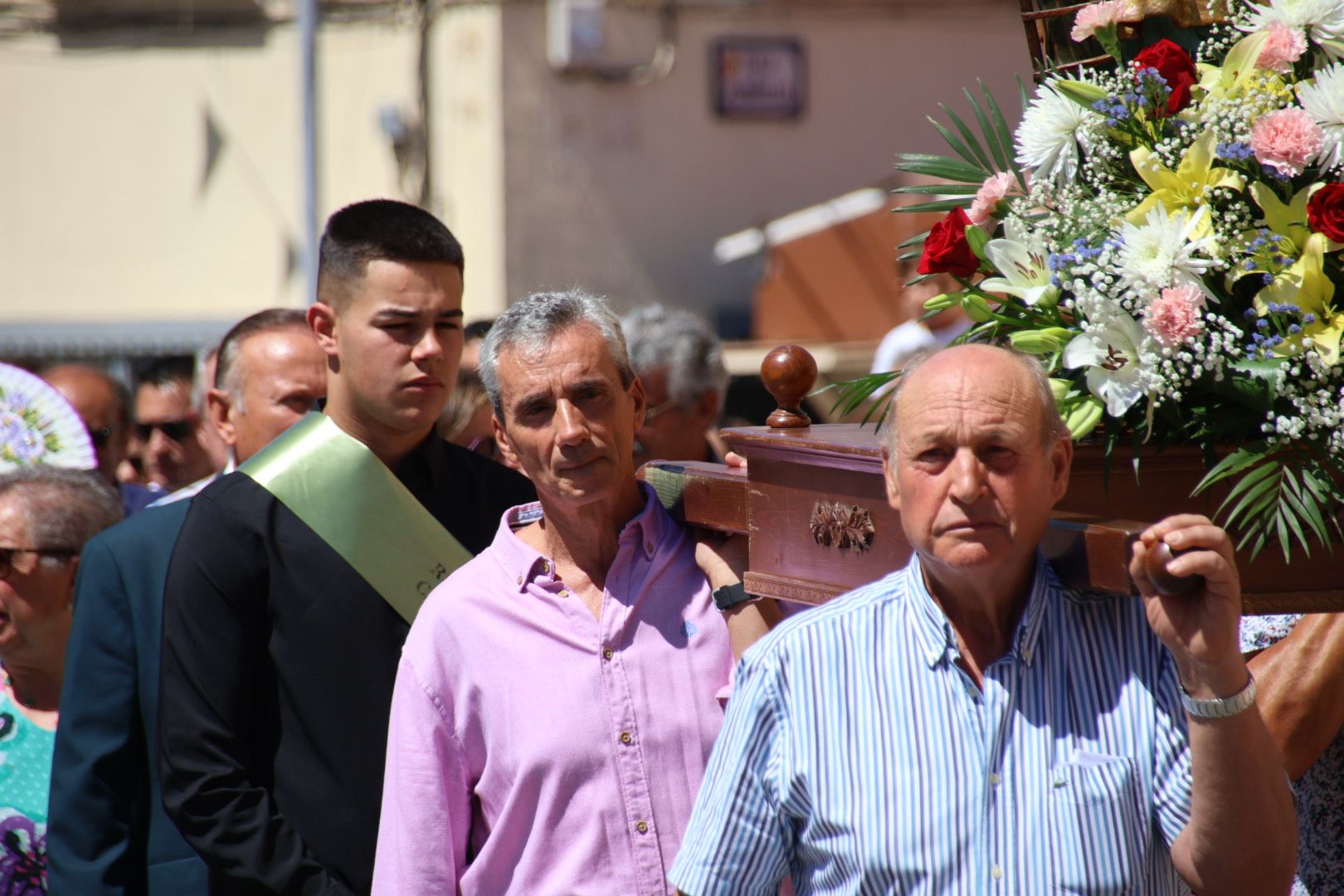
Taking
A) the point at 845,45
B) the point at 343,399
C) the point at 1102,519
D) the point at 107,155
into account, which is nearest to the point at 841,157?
the point at 845,45

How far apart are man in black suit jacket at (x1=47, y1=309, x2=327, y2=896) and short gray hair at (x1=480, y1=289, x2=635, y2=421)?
2.97ft

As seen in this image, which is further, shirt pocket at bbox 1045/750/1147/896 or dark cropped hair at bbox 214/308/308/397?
dark cropped hair at bbox 214/308/308/397

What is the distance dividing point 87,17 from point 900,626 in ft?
38.5

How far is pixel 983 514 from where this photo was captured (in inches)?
79.8

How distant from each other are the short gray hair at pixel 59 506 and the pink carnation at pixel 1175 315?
103 inches

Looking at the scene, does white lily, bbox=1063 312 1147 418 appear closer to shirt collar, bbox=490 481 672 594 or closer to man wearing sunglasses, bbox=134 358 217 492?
shirt collar, bbox=490 481 672 594

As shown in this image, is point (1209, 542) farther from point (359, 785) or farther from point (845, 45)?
point (845, 45)

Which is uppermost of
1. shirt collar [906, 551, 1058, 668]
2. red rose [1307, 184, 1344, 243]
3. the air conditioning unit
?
the air conditioning unit

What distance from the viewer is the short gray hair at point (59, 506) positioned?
376cm

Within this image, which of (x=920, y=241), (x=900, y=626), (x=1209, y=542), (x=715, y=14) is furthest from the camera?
(x=715, y=14)

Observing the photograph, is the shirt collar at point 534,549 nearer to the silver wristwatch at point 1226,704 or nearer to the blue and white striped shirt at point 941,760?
the blue and white striped shirt at point 941,760

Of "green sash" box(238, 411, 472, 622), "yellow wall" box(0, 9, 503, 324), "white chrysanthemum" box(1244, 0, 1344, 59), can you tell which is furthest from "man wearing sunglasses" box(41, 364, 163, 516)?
"yellow wall" box(0, 9, 503, 324)

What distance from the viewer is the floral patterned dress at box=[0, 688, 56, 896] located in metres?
3.46

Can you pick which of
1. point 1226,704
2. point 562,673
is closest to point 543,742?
Answer: point 562,673
